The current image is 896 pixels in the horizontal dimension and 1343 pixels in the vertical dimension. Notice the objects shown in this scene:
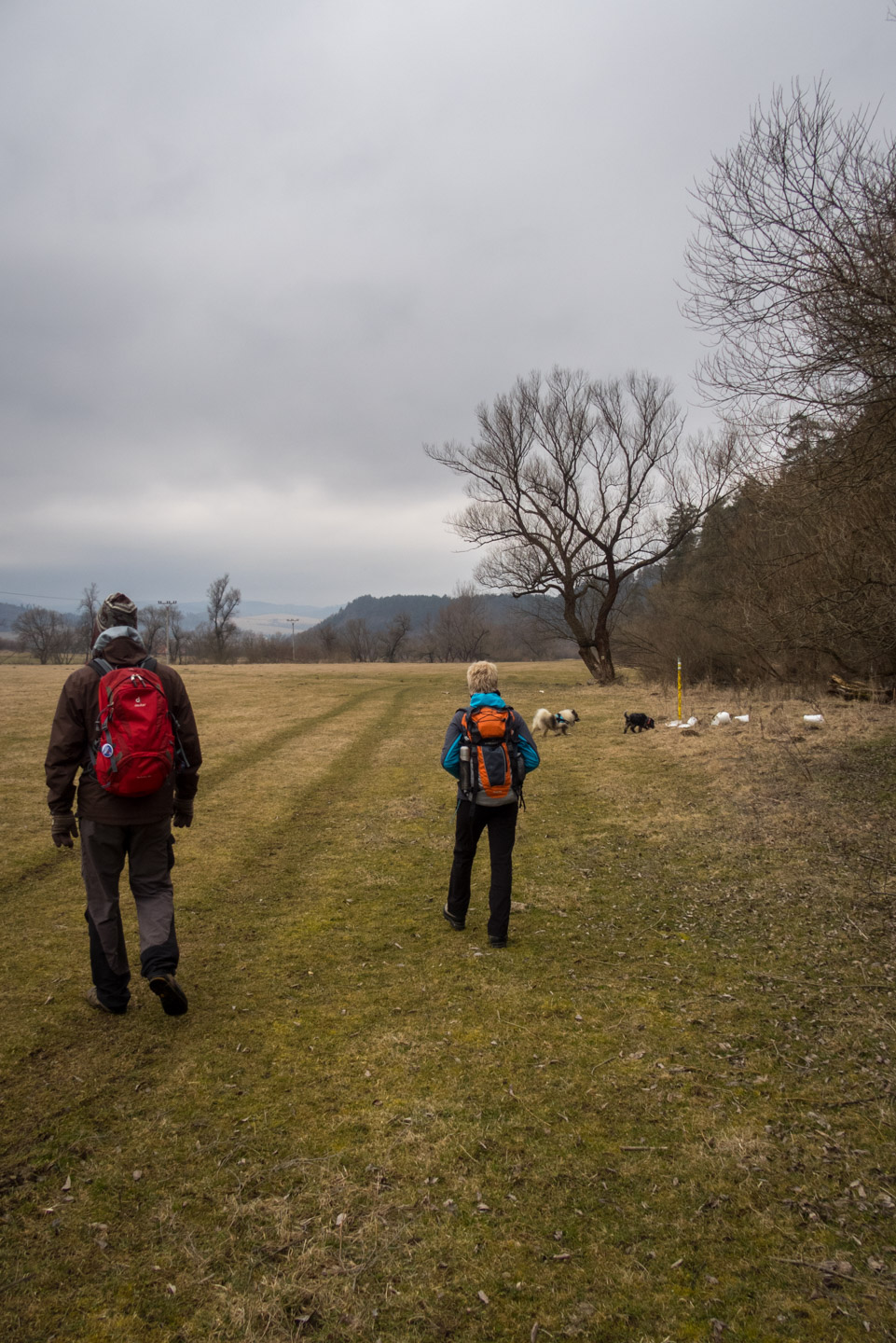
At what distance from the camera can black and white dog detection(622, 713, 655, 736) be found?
1750 centimetres

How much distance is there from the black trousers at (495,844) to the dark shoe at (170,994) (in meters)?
2.26

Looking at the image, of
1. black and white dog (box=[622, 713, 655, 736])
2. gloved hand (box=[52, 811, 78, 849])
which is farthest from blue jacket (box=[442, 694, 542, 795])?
black and white dog (box=[622, 713, 655, 736])

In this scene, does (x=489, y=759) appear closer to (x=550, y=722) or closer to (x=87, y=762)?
(x=87, y=762)

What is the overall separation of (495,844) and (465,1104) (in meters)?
2.17

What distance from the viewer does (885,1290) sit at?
271cm

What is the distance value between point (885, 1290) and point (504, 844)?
345 cm

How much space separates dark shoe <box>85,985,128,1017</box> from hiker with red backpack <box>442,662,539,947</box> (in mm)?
2676

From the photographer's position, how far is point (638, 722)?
1750 cm

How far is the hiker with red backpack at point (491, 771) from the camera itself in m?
5.68

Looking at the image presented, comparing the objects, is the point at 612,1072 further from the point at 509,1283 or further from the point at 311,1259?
the point at 311,1259

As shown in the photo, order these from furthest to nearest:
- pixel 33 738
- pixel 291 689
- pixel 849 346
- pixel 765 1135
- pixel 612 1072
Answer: pixel 291 689
pixel 33 738
pixel 849 346
pixel 612 1072
pixel 765 1135

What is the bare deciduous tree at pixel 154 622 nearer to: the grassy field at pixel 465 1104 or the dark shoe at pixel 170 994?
the grassy field at pixel 465 1104

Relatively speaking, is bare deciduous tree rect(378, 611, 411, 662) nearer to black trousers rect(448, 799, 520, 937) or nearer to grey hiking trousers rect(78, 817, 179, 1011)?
black trousers rect(448, 799, 520, 937)

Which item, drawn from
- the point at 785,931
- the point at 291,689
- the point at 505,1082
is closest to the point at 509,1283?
the point at 505,1082
